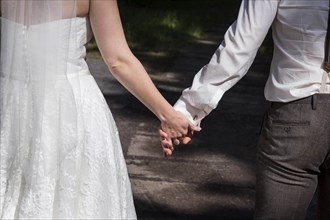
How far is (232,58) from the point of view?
347cm

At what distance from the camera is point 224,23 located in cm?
1717

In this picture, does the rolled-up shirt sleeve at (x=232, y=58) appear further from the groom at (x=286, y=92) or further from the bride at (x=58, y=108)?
the bride at (x=58, y=108)

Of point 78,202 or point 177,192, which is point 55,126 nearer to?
point 78,202

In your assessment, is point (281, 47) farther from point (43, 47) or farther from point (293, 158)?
point (43, 47)

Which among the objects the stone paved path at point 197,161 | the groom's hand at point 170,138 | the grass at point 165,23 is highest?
the groom's hand at point 170,138

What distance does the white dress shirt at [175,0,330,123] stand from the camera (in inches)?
131

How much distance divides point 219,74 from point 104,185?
63 centimetres

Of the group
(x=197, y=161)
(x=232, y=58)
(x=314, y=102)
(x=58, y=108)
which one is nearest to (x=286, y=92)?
(x=314, y=102)

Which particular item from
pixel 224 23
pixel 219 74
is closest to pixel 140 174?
pixel 219 74

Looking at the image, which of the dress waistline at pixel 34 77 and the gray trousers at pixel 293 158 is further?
the gray trousers at pixel 293 158

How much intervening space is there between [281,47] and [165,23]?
12.2 meters

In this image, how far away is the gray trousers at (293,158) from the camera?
3.41 meters

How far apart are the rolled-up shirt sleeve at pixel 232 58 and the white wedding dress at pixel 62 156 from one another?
399mm

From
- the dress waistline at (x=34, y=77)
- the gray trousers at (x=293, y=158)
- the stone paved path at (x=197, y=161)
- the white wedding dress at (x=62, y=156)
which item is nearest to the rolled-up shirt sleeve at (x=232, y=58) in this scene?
the gray trousers at (x=293, y=158)
